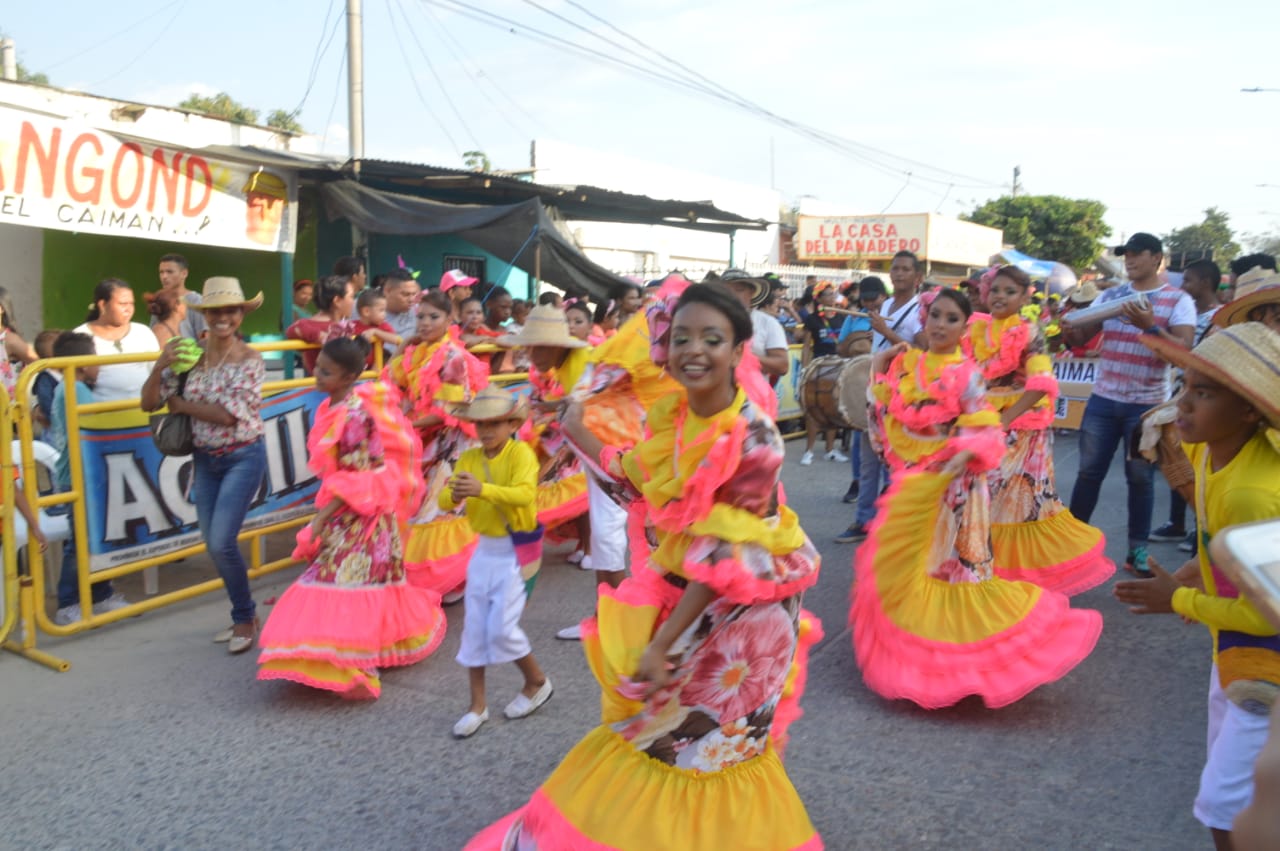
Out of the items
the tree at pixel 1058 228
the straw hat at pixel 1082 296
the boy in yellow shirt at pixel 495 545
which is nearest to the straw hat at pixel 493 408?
the boy in yellow shirt at pixel 495 545

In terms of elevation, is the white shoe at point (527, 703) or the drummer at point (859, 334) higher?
the drummer at point (859, 334)

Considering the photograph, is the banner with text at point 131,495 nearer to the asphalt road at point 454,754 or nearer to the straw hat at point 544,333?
the asphalt road at point 454,754

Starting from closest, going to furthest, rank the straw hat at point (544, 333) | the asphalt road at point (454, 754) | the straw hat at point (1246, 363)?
the straw hat at point (1246, 363) < the asphalt road at point (454, 754) < the straw hat at point (544, 333)

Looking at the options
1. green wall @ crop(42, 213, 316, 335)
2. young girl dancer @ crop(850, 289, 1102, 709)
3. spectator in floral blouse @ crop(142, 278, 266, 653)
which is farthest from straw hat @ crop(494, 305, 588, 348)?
green wall @ crop(42, 213, 316, 335)

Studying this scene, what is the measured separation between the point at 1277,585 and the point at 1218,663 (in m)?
2.03

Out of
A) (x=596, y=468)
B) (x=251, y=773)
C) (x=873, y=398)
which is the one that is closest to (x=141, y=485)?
(x=251, y=773)

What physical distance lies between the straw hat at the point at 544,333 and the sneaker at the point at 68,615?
2.80m

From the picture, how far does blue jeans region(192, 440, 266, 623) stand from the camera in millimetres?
5195

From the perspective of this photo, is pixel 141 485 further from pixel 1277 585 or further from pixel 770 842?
pixel 1277 585

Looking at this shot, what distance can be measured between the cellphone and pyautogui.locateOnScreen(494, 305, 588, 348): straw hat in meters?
4.48

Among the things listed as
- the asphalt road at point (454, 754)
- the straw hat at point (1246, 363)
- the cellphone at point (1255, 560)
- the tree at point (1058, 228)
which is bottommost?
the asphalt road at point (454, 754)

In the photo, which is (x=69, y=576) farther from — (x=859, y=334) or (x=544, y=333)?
(x=859, y=334)

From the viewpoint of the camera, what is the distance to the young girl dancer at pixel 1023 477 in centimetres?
582

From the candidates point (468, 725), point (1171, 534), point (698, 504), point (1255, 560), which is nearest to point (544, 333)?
point (468, 725)
